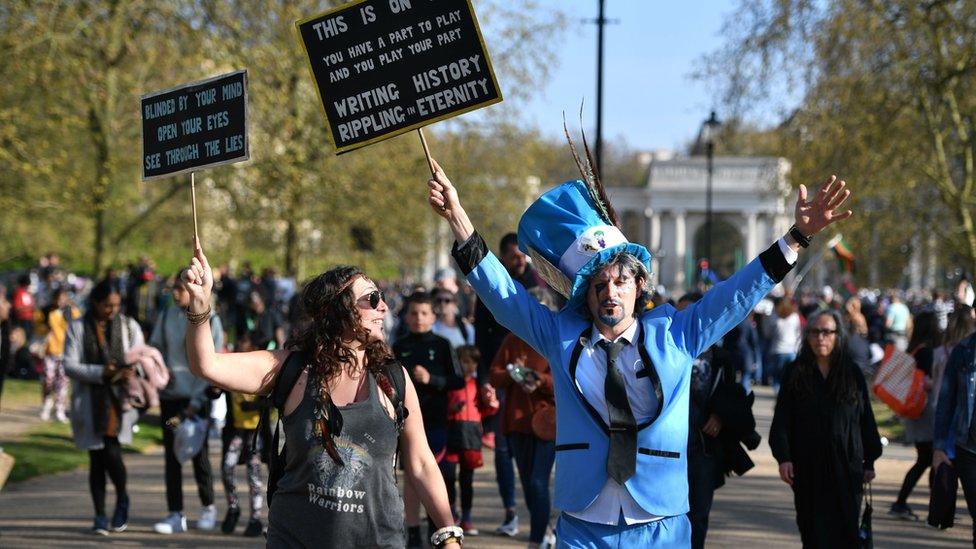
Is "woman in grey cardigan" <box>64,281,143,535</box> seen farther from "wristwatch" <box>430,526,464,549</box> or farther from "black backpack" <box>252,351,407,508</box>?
"wristwatch" <box>430,526,464,549</box>

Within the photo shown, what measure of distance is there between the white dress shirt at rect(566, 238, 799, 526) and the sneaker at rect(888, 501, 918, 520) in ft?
21.9

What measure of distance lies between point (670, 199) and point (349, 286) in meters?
82.8

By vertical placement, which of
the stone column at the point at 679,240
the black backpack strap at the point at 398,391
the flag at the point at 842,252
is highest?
the stone column at the point at 679,240

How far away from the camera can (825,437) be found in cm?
730

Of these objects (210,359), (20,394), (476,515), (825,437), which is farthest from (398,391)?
(20,394)

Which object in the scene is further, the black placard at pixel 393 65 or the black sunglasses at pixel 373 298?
the black placard at pixel 393 65

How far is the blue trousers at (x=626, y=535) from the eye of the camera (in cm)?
472

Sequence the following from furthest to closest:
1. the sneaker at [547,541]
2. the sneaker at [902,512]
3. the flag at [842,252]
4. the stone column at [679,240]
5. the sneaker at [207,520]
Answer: the stone column at [679,240] → the flag at [842,252] → the sneaker at [902,512] → the sneaker at [207,520] → the sneaker at [547,541]

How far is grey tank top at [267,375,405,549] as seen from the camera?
4.45 metres

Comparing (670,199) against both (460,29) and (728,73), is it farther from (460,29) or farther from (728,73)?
(460,29)

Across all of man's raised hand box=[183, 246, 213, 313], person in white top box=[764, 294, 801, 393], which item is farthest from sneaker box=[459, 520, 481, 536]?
person in white top box=[764, 294, 801, 393]

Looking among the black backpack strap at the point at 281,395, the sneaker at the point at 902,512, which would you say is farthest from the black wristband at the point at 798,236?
the sneaker at the point at 902,512

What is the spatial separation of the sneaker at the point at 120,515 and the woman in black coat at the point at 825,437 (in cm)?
461

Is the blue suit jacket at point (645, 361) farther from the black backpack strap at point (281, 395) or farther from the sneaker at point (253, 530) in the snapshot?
the sneaker at point (253, 530)
